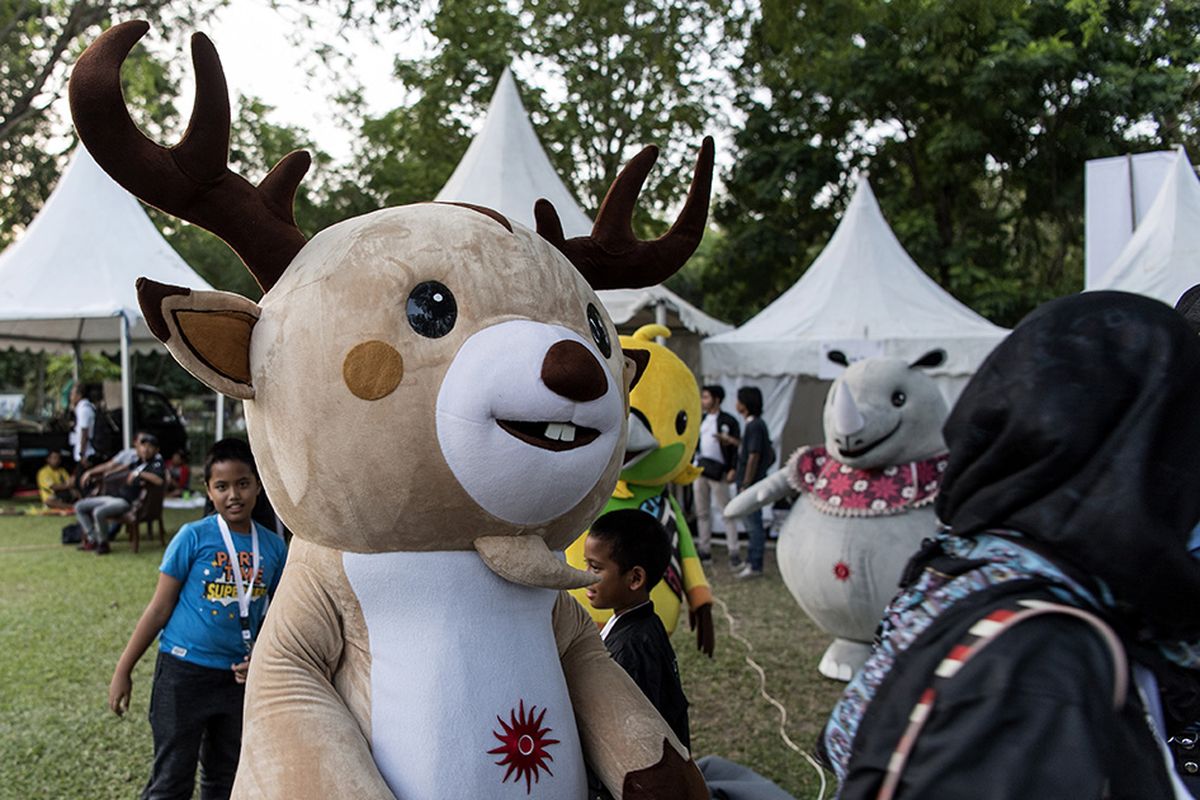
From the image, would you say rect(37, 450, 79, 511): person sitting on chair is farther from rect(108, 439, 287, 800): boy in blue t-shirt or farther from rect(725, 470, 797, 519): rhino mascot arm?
rect(108, 439, 287, 800): boy in blue t-shirt

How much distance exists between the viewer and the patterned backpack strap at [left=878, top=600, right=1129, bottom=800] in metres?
1.16

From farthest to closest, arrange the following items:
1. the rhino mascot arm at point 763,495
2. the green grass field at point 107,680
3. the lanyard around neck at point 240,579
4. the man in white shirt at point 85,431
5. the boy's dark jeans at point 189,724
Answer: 1. the man in white shirt at point 85,431
2. the rhino mascot arm at point 763,495
3. the green grass field at point 107,680
4. the lanyard around neck at point 240,579
5. the boy's dark jeans at point 189,724

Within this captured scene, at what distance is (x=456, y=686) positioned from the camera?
2.00 metres

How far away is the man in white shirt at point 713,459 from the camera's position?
29.5 ft

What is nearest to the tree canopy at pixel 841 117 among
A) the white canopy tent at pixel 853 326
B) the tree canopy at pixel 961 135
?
the tree canopy at pixel 961 135

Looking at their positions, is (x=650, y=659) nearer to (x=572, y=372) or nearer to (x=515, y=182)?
(x=572, y=372)

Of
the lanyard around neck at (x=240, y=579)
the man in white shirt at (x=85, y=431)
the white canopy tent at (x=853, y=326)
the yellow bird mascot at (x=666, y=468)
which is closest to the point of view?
the lanyard around neck at (x=240, y=579)

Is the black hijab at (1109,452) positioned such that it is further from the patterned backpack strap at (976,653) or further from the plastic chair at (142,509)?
the plastic chair at (142,509)

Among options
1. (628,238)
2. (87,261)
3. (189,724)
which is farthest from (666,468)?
(87,261)

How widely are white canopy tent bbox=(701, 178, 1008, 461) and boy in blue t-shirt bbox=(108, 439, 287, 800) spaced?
246 inches

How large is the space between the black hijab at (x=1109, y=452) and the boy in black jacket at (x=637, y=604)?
1.64 m

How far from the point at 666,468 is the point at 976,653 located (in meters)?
2.91

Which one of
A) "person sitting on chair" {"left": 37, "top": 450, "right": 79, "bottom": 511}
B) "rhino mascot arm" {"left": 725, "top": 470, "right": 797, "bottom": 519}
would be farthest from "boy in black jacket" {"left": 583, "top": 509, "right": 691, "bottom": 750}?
"person sitting on chair" {"left": 37, "top": 450, "right": 79, "bottom": 511}

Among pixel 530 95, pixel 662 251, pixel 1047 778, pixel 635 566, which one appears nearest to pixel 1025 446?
pixel 1047 778
